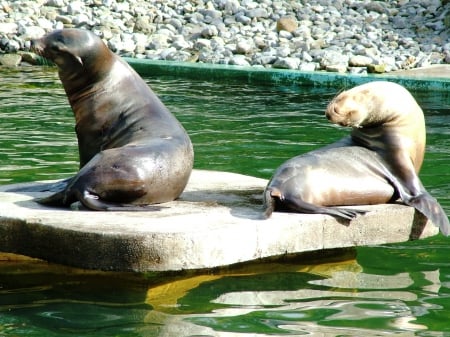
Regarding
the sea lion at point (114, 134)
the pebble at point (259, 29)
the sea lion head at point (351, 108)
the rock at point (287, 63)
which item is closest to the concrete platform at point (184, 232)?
the sea lion at point (114, 134)

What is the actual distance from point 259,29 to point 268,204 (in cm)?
1357

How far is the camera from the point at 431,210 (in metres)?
6.13

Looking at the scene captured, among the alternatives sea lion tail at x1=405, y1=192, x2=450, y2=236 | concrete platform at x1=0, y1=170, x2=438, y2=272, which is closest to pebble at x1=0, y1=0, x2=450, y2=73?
sea lion tail at x1=405, y1=192, x2=450, y2=236

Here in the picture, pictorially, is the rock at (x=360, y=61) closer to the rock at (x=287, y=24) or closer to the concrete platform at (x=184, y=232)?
the rock at (x=287, y=24)

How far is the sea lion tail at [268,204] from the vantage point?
18.7 ft

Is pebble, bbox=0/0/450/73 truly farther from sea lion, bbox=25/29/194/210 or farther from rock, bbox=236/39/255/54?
sea lion, bbox=25/29/194/210

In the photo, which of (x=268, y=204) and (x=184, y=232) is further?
(x=268, y=204)

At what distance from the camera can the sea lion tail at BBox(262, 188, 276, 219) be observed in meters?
5.69

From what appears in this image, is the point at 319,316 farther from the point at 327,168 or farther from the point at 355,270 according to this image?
the point at 327,168

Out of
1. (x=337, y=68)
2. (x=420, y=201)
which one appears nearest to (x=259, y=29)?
(x=337, y=68)

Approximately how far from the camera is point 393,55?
16922mm

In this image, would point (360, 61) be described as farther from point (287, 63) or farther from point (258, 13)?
point (258, 13)

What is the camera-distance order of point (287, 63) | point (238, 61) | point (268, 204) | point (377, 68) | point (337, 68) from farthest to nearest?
point (238, 61) < point (287, 63) < point (337, 68) < point (377, 68) < point (268, 204)

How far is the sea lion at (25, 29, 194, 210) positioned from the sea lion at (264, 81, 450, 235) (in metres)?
0.60
